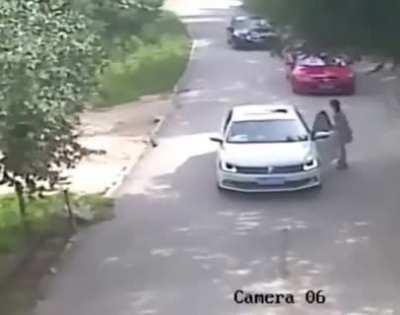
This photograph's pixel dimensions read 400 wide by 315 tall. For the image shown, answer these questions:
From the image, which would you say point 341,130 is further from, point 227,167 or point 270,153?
point 227,167

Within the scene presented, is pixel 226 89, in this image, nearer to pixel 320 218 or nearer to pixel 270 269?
pixel 320 218

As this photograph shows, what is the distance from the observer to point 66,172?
22.7 metres

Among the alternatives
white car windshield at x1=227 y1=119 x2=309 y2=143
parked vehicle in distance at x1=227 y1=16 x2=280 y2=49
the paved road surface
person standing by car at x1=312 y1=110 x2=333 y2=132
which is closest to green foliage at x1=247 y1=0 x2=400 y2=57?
the paved road surface

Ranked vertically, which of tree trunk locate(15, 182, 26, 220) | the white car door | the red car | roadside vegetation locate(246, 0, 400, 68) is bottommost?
the red car

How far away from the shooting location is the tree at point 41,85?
508 inches

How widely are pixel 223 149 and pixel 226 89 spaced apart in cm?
1675

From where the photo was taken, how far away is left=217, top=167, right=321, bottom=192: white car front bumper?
19078mm

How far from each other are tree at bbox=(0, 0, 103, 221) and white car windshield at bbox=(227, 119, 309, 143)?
438 centimetres

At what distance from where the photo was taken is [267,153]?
1938 cm

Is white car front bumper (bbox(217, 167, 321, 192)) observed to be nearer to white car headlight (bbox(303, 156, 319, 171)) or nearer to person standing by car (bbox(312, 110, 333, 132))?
white car headlight (bbox(303, 156, 319, 171))

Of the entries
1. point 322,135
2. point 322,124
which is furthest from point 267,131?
point 322,124

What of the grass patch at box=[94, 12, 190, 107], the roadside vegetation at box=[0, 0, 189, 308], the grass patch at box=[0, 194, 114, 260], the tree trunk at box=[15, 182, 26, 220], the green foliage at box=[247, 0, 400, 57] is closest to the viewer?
the roadside vegetation at box=[0, 0, 189, 308]

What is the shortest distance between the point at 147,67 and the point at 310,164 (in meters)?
22.4

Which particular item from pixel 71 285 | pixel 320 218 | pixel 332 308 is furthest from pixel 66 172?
pixel 332 308
